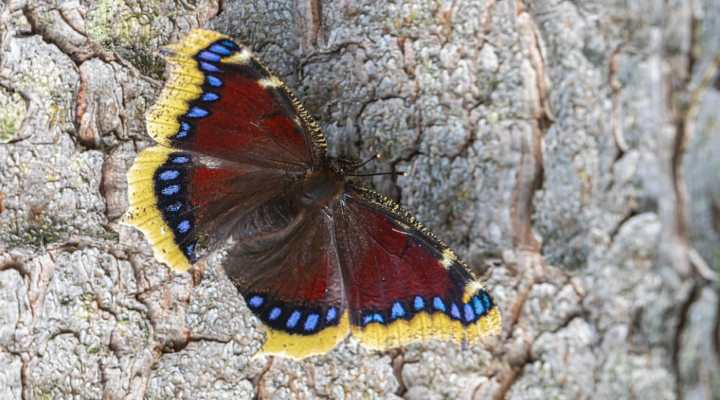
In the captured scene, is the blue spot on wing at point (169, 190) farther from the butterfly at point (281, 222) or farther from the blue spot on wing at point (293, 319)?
the blue spot on wing at point (293, 319)

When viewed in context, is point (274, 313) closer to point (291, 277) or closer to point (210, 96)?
point (291, 277)

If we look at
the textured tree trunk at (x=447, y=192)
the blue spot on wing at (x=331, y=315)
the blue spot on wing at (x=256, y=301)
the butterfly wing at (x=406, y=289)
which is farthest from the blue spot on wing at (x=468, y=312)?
the blue spot on wing at (x=256, y=301)

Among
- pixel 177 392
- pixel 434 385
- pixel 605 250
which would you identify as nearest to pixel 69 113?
pixel 177 392

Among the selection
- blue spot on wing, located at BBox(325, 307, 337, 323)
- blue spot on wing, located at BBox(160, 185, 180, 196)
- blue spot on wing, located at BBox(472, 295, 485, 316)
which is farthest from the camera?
blue spot on wing, located at BBox(160, 185, 180, 196)

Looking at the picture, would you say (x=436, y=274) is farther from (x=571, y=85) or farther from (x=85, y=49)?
(x=85, y=49)

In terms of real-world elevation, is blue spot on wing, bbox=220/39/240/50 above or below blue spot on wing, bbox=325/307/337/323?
above

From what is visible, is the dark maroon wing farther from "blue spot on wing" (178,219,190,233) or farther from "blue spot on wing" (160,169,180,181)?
"blue spot on wing" (178,219,190,233)

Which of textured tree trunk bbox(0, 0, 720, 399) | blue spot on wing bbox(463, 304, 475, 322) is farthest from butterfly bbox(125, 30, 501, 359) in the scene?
textured tree trunk bbox(0, 0, 720, 399)

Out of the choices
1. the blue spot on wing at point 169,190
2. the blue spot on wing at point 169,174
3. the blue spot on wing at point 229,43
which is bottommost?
the blue spot on wing at point 169,190
